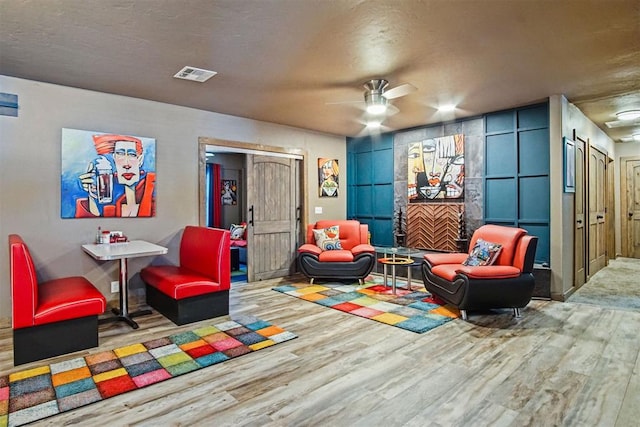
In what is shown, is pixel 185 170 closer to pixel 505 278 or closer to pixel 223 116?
pixel 223 116

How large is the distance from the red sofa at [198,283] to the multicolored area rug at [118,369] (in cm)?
29

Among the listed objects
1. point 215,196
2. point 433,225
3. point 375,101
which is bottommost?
point 433,225

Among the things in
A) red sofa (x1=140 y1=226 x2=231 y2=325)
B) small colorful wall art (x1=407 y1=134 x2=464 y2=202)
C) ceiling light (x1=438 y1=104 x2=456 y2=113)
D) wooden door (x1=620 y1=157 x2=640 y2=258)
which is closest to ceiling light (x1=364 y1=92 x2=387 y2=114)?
ceiling light (x1=438 y1=104 x2=456 y2=113)

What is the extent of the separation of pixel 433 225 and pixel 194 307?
157 inches

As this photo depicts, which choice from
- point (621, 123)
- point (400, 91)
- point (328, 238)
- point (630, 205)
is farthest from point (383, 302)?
point (630, 205)

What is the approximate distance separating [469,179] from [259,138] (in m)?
3.40

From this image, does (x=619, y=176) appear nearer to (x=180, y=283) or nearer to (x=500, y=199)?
(x=500, y=199)

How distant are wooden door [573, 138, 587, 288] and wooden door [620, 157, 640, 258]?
3733 mm

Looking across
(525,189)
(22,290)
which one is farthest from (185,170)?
(525,189)

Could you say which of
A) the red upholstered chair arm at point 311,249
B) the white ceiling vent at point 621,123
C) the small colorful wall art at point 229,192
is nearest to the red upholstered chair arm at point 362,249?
the red upholstered chair arm at point 311,249

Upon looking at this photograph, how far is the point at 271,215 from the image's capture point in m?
6.21

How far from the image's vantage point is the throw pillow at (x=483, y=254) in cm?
416

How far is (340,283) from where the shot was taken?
5.73m

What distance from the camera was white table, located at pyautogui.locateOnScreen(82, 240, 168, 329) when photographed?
11.3ft
